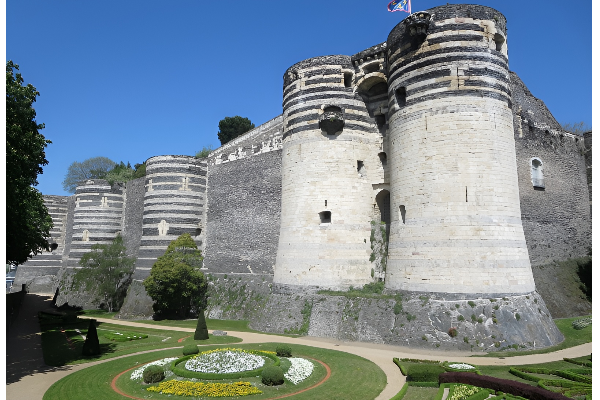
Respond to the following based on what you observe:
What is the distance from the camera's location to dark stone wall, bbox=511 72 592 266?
2648cm

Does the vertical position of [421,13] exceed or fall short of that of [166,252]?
it exceeds it

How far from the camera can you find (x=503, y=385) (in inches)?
481

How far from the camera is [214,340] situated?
850 inches

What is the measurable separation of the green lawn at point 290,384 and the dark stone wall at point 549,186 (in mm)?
15627

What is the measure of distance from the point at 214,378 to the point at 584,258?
27.7 meters

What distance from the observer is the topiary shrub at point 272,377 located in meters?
13.7

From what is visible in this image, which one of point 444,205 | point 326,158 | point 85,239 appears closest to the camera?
point 444,205

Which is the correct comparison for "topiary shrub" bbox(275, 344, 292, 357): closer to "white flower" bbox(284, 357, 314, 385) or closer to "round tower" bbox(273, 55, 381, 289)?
"white flower" bbox(284, 357, 314, 385)

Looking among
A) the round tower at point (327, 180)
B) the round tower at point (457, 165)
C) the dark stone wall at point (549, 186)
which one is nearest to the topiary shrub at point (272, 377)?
the round tower at point (457, 165)

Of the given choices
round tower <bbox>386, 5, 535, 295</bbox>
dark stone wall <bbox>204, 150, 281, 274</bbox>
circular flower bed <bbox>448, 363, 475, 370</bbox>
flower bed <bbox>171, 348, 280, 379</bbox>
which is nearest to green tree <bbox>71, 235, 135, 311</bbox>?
dark stone wall <bbox>204, 150, 281, 274</bbox>

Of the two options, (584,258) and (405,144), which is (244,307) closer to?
(405,144)

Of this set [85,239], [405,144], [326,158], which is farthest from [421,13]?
[85,239]

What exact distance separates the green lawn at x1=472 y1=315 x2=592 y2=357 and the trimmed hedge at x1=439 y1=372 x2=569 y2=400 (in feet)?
14.7

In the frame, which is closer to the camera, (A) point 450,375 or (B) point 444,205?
(A) point 450,375
